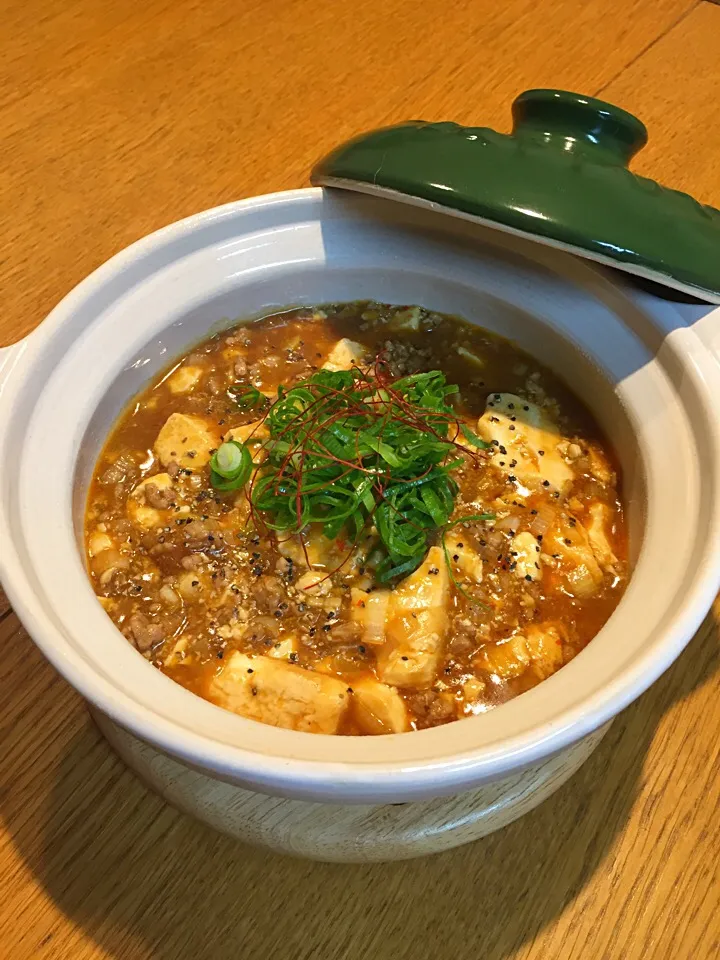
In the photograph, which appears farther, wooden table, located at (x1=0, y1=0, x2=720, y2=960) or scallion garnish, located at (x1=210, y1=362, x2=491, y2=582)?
scallion garnish, located at (x1=210, y1=362, x2=491, y2=582)

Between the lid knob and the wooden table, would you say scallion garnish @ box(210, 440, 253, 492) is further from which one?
the lid knob

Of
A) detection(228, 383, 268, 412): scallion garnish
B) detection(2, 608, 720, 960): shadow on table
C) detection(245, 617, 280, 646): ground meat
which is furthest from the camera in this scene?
detection(228, 383, 268, 412): scallion garnish

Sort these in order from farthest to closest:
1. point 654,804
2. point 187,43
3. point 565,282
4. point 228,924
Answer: point 187,43
point 565,282
point 654,804
point 228,924

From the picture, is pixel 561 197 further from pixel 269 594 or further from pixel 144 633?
pixel 144 633

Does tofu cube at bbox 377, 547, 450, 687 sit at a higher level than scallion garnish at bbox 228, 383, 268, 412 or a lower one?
lower

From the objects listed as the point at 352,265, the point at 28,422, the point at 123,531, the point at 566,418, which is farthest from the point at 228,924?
the point at 352,265

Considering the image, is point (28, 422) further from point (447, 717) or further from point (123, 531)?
point (447, 717)

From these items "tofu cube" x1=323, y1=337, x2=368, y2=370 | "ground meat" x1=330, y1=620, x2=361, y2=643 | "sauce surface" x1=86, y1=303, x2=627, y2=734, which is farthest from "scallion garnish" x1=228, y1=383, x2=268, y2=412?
"ground meat" x1=330, y1=620, x2=361, y2=643

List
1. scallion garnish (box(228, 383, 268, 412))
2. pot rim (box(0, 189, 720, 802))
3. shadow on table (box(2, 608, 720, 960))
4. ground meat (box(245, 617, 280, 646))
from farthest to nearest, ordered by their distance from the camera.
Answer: scallion garnish (box(228, 383, 268, 412))
ground meat (box(245, 617, 280, 646))
shadow on table (box(2, 608, 720, 960))
pot rim (box(0, 189, 720, 802))
